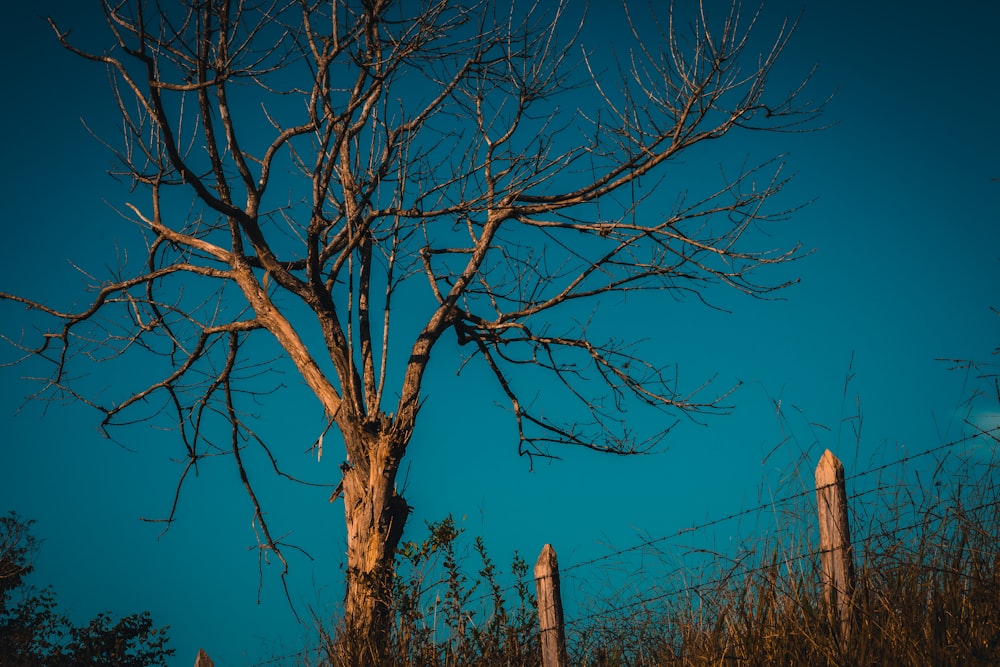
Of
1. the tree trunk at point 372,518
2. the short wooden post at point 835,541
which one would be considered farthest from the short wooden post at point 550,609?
the short wooden post at point 835,541

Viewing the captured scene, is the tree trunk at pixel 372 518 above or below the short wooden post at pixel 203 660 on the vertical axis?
above

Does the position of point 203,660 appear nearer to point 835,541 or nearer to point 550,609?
point 550,609

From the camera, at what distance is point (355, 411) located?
6.25 m

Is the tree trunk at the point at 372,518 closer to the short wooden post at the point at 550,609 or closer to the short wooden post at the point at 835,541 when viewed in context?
the short wooden post at the point at 550,609

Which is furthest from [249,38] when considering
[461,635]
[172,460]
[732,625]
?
[732,625]

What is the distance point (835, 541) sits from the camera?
3760mm

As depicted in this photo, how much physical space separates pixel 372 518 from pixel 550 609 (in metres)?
1.87

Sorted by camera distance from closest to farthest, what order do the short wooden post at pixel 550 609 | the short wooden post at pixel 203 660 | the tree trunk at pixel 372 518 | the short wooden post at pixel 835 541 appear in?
the short wooden post at pixel 835 541
the short wooden post at pixel 550 609
the tree trunk at pixel 372 518
the short wooden post at pixel 203 660

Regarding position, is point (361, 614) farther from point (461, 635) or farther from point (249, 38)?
point (249, 38)

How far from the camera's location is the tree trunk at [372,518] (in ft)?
18.8

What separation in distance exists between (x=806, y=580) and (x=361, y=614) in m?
3.02

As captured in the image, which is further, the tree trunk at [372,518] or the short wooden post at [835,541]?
the tree trunk at [372,518]

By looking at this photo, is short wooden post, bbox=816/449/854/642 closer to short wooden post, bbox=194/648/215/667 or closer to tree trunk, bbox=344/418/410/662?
tree trunk, bbox=344/418/410/662

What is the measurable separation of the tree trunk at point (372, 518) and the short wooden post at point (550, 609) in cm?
137
